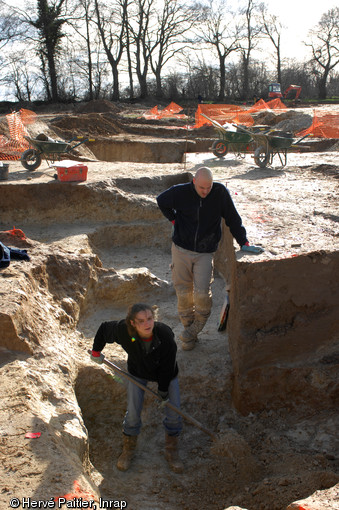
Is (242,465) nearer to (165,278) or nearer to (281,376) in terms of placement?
(281,376)

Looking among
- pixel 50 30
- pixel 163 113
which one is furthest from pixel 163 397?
pixel 50 30

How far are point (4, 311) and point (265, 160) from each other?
7856 mm

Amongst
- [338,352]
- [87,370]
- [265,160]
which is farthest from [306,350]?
[265,160]

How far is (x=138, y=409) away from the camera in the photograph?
3.78 meters

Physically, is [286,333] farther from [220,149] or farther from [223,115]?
[223,115]

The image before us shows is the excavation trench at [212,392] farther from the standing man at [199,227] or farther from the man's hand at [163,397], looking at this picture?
the man's hand at [163,397]

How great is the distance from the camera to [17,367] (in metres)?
3.70

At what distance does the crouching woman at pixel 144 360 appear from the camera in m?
3.35

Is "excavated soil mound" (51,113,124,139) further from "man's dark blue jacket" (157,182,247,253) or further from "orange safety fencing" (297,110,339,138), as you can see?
"man's dark blue jacket" (157,182,247,253)

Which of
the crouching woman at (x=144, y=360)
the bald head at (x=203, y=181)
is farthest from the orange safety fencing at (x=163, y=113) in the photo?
the crouching woman at (x=144, y=360)

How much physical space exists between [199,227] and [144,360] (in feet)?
4.77

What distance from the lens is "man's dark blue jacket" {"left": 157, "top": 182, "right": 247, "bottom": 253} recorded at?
14.0 feet

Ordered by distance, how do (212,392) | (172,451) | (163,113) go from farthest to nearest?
1. (163,113)
2. (212,392)
3. (172,451)

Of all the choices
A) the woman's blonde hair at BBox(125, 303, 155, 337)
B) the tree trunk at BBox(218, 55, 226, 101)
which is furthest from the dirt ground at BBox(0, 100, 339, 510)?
the tree trunk at BBox(218, 55, 226, 101)
